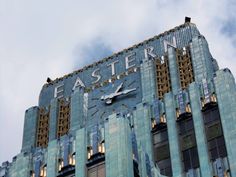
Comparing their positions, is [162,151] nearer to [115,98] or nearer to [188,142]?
[188,142]

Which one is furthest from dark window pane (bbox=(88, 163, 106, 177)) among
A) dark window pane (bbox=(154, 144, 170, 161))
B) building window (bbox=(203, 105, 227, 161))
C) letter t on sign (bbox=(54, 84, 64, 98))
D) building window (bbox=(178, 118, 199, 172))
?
letter t on sign (bbox=(54, 84, 64, 98))

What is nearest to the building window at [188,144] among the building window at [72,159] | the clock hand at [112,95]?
the building window at [72,159]

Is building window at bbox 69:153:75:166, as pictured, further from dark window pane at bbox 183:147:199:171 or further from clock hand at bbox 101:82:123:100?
clock hand at bbox 101:82:123:100

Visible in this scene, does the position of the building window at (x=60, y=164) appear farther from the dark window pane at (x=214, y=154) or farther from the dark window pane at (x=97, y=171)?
the dark window pane at (x=214, y=154)

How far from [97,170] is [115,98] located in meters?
21.4

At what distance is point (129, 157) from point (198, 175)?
1056 cm

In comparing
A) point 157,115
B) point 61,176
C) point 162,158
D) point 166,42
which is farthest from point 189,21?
point 61,176

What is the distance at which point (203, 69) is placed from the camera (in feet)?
278

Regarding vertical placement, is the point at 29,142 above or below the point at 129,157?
above

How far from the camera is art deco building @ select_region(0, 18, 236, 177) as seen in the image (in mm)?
70731

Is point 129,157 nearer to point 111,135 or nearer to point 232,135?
point 111,135

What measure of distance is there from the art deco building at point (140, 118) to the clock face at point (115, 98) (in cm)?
13

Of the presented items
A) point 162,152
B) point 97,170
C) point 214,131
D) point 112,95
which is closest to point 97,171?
point 97,170

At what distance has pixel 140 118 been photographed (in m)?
82.2
